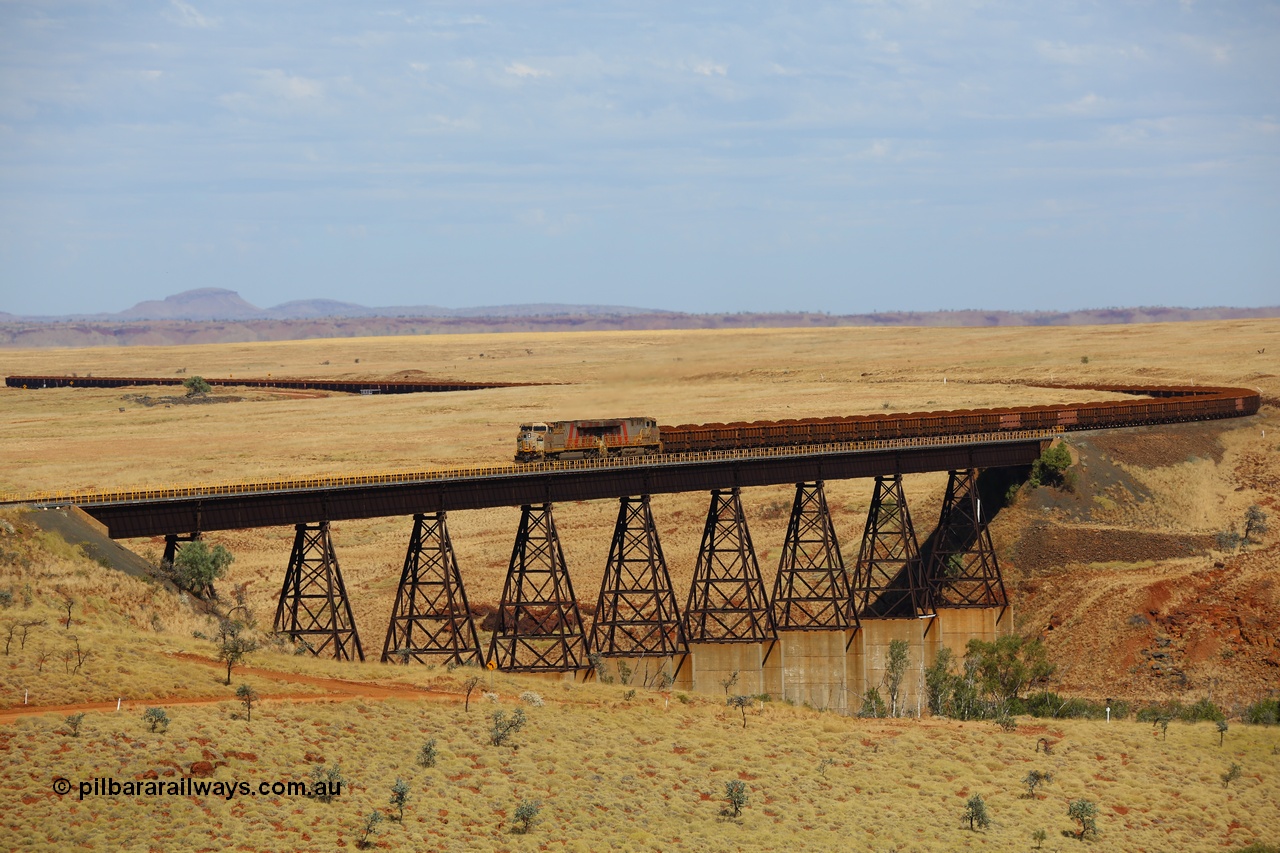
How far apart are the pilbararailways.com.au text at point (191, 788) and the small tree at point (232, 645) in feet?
23.6

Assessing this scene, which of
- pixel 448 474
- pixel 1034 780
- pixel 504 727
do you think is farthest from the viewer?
pixel 448 474

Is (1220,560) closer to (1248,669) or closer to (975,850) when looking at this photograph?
(1248,669)

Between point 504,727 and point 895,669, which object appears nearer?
point 504,727

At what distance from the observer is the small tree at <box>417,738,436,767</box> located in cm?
3644

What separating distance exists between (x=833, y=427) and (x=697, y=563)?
39.1ft

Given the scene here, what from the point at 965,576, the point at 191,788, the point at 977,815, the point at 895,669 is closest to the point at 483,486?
the point at 895,669

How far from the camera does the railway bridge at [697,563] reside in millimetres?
50688

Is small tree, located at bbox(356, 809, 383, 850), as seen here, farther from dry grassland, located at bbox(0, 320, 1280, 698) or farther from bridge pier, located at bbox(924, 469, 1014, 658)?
bridge pier, located at bbox(924, 469, 1014, 658)

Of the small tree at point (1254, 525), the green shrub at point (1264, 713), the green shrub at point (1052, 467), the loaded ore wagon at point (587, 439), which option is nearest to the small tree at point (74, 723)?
the loaded ore wagon at point (587, 439)

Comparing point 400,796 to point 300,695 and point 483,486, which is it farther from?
point 483,486

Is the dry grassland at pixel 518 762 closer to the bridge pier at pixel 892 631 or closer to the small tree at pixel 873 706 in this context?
the small tree at pixel 873 706

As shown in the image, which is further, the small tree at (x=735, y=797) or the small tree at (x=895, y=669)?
the small tree at (x=895, y=669)

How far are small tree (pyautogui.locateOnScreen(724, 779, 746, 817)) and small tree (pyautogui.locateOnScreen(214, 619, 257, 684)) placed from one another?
47.4 feet

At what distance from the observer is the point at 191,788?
32.6 metres
